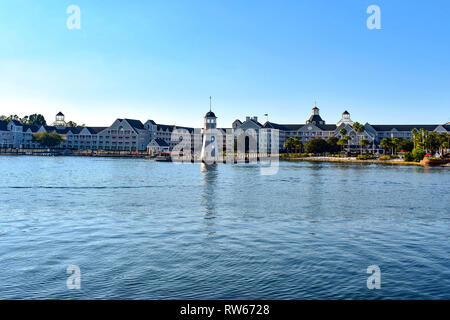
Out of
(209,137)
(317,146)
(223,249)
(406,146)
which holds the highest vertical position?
(209,137)

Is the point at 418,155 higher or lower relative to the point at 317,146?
lower

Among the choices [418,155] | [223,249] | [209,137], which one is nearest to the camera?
[223,249]

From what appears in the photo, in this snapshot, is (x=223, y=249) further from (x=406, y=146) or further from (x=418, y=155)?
(x=406, y=146)

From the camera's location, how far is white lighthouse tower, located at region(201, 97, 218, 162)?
148 metres

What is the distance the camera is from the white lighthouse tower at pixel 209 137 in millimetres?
147500

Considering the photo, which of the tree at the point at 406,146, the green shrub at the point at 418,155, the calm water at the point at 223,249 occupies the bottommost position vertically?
the calm water at the point at 223,249

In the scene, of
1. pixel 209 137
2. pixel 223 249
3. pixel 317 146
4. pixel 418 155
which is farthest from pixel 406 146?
pixel 223 249

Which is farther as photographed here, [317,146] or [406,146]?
[317,146]

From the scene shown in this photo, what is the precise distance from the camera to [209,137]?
156250 mm

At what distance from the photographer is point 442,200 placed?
136 feet

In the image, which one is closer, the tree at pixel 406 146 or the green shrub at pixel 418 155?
the green shrub at pixel 418 155

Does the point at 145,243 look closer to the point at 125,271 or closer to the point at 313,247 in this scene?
the point at 125,271

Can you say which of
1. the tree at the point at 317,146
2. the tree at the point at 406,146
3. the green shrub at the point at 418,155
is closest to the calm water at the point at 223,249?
the green shrub at the point at 418,155

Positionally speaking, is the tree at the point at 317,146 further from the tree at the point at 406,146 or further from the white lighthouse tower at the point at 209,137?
the white lighthouse tower at the point at 209,137
